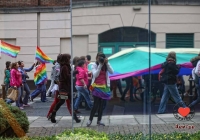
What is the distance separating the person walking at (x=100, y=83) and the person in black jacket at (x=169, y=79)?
911 mm

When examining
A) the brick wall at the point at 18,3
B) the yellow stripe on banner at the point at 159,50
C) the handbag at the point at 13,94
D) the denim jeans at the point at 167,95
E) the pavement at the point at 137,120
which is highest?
the brick wall at the point at 18,3

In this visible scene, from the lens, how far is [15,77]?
13.9 metres

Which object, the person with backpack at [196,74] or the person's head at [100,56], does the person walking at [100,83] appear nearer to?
the person's head at [100,56]

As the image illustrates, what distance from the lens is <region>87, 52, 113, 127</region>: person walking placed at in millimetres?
7058

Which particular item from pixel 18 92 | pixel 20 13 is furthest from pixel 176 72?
pixel 20 13

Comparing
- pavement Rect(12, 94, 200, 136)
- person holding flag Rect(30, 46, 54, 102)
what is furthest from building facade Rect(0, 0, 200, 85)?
person holding flag Rect(30, 46, 54, 102)

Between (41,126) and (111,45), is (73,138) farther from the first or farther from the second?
(41,126)

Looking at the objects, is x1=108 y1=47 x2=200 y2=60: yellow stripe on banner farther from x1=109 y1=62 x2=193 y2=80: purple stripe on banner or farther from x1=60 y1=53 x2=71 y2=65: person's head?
x1=60 y1=53 x2=71 y2=65: person's head

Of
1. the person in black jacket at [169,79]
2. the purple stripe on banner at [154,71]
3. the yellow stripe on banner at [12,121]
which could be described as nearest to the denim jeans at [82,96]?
the yellow stripe on banner at [12,121]

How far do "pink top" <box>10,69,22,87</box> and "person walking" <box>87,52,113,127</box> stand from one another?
5.64 m

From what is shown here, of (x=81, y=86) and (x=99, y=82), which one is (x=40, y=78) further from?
(x=99, y=82)

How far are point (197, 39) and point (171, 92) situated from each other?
3.37 feet

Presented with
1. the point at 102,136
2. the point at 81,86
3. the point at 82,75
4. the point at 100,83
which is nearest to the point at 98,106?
the point at 100,83

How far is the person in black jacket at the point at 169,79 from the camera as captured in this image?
22.4 feet
